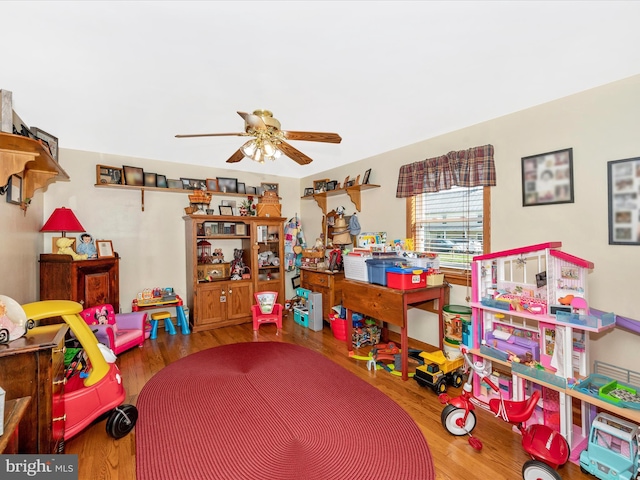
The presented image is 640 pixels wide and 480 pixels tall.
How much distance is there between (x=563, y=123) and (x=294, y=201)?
4.05 metres

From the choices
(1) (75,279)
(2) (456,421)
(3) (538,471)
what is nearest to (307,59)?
(2) (456,421)

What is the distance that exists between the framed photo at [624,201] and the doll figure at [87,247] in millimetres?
5175

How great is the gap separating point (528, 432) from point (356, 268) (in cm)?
199

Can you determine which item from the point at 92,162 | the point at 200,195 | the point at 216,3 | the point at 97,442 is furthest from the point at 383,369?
the point at 92,162

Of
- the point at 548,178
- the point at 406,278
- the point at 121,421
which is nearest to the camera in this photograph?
the point at 121,421

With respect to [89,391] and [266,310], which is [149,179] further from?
[89,391]

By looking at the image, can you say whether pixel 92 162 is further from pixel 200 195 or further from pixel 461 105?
pixel 461 105

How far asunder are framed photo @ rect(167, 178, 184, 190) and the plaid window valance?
325cm

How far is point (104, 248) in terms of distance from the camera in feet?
12.1

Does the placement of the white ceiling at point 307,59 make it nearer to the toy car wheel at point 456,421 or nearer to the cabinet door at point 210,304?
the cabinet door at point 210,304

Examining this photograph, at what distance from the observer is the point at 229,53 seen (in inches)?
76.8

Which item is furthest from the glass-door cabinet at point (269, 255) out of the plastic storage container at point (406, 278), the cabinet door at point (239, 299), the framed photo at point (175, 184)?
the plastic storage container at point (406, 278)

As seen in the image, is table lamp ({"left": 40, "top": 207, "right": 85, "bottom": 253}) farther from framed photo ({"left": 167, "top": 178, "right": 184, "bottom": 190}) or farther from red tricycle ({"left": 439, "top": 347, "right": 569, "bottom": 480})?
red tricycle ({"left": 439, "top": 347, "right": 569, "bottom": 480})

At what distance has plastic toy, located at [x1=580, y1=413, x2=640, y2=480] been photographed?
1541 mm
